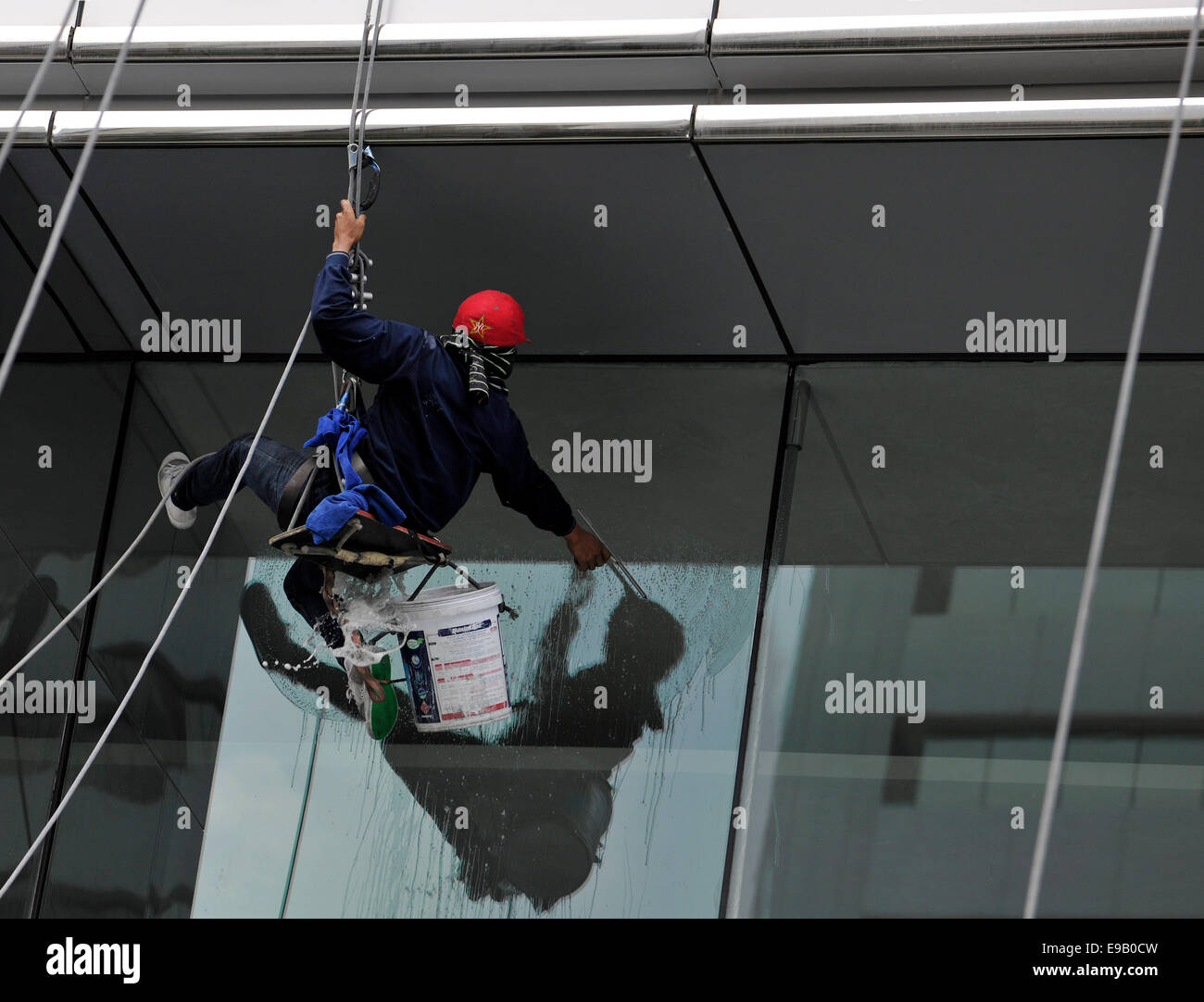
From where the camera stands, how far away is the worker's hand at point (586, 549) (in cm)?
538

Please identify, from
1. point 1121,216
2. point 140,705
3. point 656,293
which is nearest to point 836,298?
point 656,293

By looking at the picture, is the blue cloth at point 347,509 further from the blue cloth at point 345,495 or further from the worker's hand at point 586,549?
the worker's hand at point 586,549

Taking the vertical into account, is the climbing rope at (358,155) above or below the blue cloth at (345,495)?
above

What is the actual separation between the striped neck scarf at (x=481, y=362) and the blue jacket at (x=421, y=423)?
0.12ft

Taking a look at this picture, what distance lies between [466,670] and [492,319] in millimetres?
1114

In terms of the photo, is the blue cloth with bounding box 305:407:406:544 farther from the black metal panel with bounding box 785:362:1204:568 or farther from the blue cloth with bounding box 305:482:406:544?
the black metal panel with bounding box 785:362:1204:568

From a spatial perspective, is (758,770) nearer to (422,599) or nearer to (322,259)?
(422,599)

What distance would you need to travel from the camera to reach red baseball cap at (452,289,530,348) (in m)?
4.62

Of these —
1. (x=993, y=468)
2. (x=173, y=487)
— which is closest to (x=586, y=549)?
(x=173, y=487)

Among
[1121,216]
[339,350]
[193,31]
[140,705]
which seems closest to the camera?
[339,350]

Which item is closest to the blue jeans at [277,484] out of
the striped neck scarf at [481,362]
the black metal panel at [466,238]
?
the striped neck scarf at [481,362]

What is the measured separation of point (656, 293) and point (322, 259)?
1354 millimetres

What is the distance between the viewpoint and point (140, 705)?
569 centimetres

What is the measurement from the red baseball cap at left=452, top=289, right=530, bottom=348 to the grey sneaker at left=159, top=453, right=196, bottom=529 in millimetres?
1276
